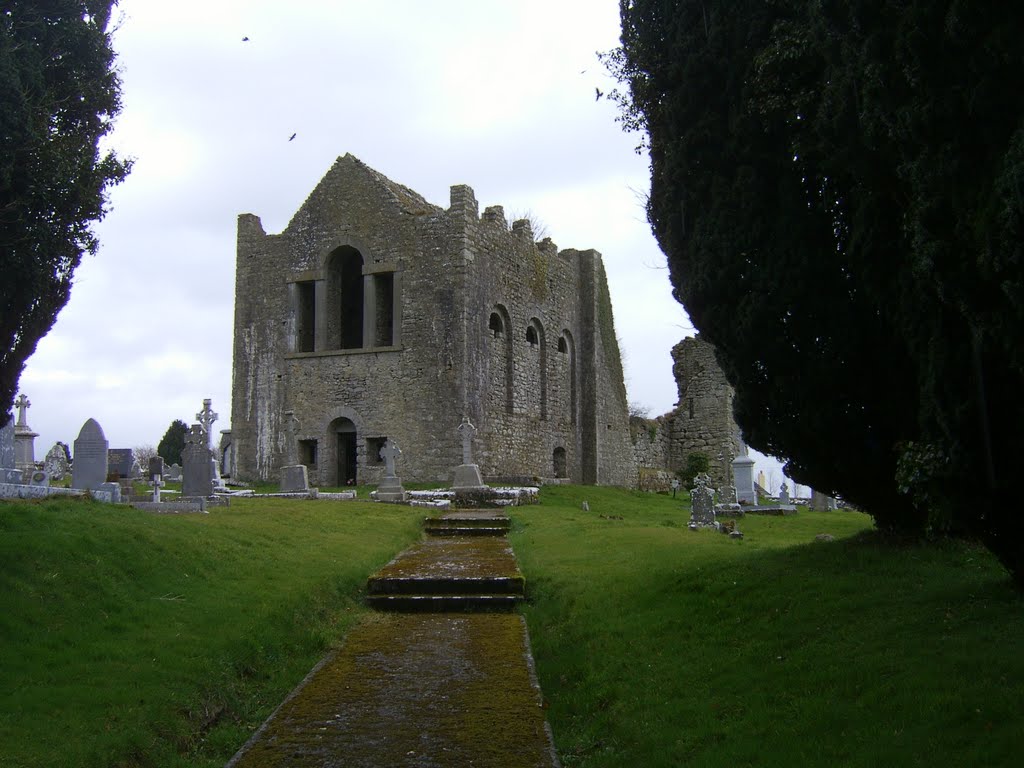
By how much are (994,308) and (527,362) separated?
80.0ft

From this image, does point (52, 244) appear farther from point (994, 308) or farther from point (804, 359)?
point (994, 308)

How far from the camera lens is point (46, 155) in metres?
8.09

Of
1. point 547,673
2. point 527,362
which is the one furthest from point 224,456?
point 547,673

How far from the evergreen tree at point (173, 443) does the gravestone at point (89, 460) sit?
2809 centimetres

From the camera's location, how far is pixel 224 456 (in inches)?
1208

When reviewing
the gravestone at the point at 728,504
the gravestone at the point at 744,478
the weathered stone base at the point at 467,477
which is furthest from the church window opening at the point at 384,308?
the gravestone at the point at 728,504

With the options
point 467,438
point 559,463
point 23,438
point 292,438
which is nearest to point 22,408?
point 23,438

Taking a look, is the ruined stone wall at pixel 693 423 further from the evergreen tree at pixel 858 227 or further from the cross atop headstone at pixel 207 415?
the evergreen tree at pixel 858 227

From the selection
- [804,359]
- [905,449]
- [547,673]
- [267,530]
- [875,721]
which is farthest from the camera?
[267,530]

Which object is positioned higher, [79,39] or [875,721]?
[79,39]

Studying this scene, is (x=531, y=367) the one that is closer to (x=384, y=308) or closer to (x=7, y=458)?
(x=384, y=308)

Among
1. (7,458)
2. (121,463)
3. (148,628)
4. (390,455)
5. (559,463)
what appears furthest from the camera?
(559,463)

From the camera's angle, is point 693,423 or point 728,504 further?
point 693,423

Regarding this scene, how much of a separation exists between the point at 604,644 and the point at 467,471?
1454 centimetres
